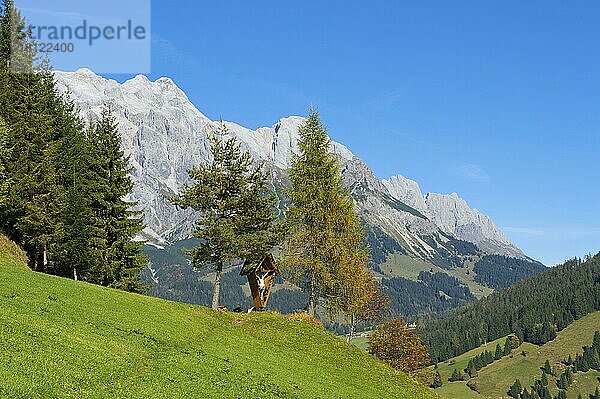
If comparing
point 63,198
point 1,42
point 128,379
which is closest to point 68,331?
point 128,379

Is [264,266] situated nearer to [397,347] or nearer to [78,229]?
[78,229]

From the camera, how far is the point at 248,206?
6062 centimetres

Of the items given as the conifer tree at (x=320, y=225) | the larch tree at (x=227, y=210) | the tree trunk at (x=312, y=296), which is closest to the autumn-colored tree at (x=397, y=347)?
the conifer tree at (x=320, y=225)

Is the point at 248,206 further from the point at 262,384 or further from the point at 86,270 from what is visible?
the point at 262,384

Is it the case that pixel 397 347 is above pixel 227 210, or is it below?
below

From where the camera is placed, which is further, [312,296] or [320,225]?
[312,296]

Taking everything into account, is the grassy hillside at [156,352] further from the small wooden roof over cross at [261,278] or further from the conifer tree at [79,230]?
the conifer tree at [79,230]

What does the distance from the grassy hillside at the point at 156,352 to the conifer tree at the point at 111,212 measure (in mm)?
13219

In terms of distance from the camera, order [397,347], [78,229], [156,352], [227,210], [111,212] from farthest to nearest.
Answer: [397,347], [111,212], [78,229], [227,210], [156,352]

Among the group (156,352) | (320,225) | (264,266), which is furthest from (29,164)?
(156,352)

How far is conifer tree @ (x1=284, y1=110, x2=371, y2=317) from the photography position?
58781mm

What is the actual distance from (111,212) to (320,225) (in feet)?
88.5

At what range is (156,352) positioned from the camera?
112 feet

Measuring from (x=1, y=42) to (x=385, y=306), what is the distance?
2678 inches
